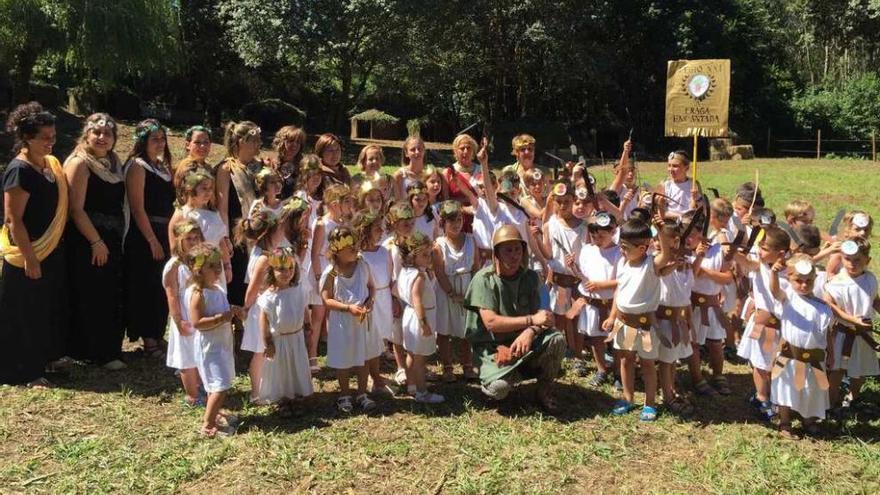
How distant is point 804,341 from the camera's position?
421cm

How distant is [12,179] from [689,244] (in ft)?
16.2

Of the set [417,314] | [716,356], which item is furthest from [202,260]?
[716,356]

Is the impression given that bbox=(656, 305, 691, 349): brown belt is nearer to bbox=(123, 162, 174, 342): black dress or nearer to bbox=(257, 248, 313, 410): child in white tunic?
bbox=(257, 248, 313, 410): child in white tunic

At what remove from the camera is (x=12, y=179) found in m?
4.83

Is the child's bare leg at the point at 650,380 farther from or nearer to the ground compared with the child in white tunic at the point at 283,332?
nearer to the ground

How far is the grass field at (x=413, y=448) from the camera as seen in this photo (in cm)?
380

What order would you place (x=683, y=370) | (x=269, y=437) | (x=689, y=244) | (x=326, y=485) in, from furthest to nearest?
(x=683, y=370)
(x=689, y=244)
(x=269, y=437)
(x=326, y=485)

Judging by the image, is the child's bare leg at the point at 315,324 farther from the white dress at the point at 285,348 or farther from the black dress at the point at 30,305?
the black dress at the point at 30,305

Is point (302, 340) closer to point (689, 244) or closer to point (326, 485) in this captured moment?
point (326, 485)

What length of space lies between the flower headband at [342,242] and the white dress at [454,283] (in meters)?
0.96

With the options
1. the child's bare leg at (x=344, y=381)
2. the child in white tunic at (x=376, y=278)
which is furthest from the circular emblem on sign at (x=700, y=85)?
the child's bare leg at (x=344, y=381)

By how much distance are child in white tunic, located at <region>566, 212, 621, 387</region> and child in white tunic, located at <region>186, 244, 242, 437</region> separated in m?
2.49

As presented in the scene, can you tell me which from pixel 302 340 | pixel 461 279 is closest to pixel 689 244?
pixel 461 279

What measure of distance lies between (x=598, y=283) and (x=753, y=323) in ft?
3.58
